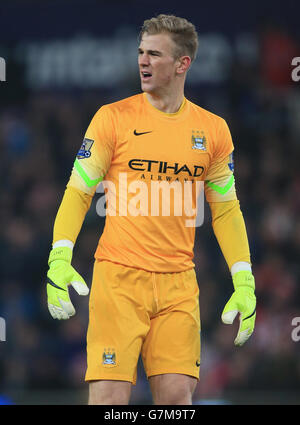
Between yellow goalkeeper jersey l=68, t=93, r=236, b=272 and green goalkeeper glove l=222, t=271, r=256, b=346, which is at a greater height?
yellow goalkeeper jersey l=68, t=93, r=236, b=272

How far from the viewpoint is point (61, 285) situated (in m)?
4.89

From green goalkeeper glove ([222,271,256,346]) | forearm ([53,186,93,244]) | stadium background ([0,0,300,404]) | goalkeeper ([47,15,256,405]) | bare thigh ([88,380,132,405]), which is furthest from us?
stadium background ([0,0,300,404])

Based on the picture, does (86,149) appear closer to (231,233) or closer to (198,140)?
(198,140)

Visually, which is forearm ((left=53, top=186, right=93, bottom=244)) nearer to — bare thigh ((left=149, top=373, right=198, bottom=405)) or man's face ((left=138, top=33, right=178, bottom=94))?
man's face ((left=138, top=33, right=178, bottom=94))

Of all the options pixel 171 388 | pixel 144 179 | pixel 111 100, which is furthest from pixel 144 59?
pixel 111 100

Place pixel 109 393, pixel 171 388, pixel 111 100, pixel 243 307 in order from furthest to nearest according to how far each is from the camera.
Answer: pixel 111 100 < pixel 243 307 < pixel 171 388 < pixel 109 393

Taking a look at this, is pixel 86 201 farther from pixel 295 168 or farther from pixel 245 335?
pixel 295 168

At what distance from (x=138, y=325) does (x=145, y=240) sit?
0.51m

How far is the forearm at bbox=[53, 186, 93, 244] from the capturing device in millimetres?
5078

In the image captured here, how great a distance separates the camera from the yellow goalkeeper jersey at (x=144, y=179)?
5082 millimetres

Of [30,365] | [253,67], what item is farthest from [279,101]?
[30,365]

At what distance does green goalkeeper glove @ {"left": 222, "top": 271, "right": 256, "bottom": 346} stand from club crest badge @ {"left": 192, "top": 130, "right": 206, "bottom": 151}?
0.85m

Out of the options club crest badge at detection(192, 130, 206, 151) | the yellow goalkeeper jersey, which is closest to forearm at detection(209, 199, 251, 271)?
the yellow goalkeeper jersey

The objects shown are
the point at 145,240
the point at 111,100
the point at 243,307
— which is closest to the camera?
the point at 145,240
